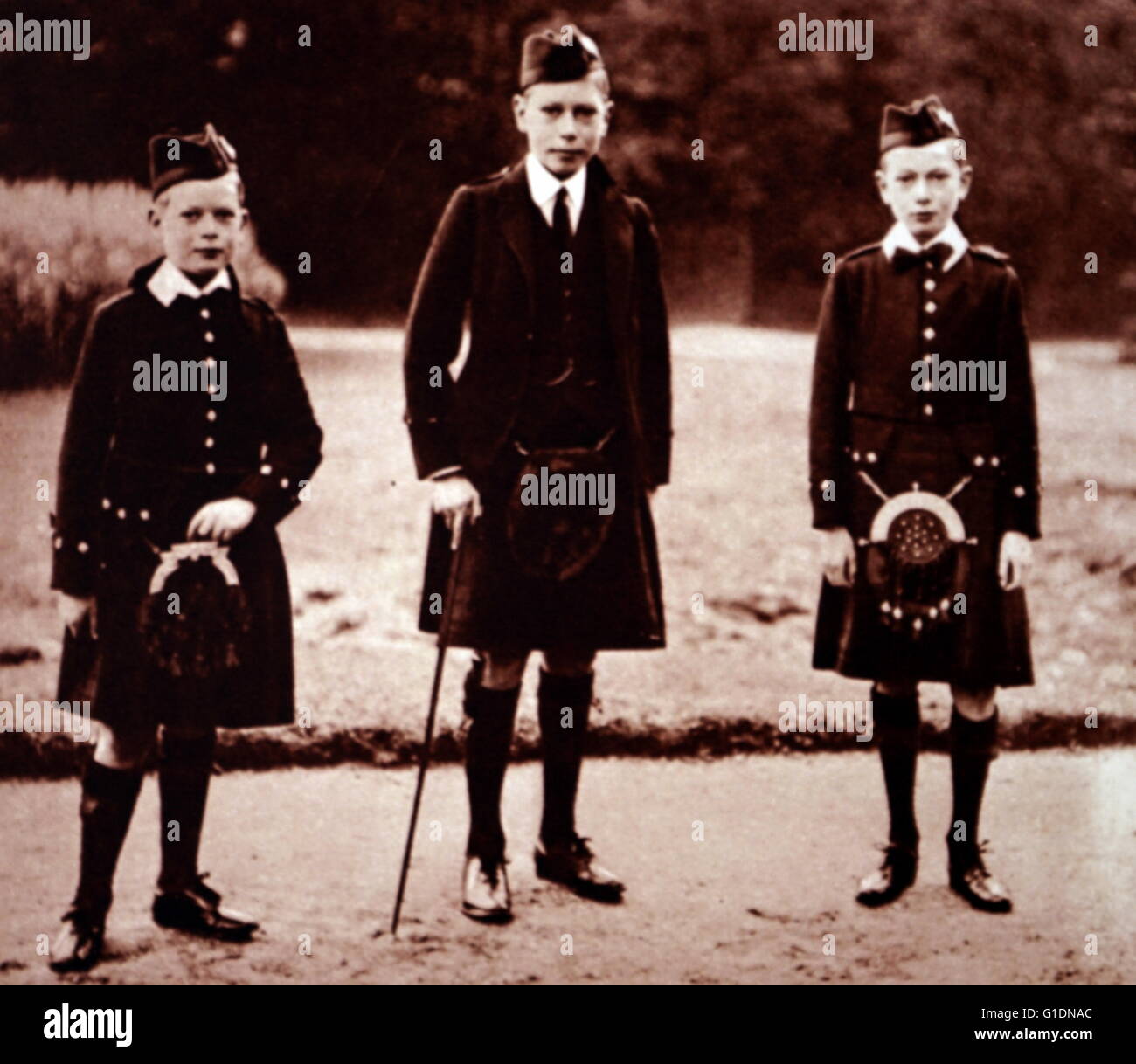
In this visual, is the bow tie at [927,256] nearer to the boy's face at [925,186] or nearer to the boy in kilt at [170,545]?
the boy's face at [925,186]

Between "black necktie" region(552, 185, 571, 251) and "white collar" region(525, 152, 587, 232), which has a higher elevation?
"white collar" region(525, 152, 587, 232)

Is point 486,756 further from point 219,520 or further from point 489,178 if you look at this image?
point 489,178

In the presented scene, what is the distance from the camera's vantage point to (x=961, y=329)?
3961 mm

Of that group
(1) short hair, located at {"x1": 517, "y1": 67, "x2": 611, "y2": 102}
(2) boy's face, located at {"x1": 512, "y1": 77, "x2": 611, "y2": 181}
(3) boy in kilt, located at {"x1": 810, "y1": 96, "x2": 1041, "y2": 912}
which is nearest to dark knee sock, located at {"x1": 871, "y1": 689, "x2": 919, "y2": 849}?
(3) boy in kilt, located at {"x1": 810, "y1": 96, "x2": 1041, "y2": 912}

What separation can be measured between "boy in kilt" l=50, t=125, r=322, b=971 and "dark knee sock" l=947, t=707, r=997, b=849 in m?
1.58

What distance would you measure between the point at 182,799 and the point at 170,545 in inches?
23.1

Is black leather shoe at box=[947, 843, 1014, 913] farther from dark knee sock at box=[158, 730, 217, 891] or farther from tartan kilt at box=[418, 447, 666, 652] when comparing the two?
dark knee sock at box=[158, 730, 217, 891]

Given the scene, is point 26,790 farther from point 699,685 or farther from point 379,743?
point 699,685

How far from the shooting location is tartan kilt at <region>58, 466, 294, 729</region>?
12.6 ft

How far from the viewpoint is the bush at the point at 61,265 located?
415 centimetres

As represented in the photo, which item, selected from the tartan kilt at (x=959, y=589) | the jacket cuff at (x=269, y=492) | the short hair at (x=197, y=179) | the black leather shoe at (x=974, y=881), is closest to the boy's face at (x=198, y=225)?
the short hair at (x=197, y=179)

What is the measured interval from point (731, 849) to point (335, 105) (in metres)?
2.13

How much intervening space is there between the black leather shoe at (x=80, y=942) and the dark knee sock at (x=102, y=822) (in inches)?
1.5
